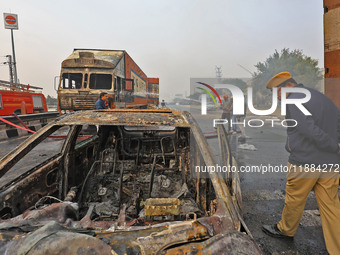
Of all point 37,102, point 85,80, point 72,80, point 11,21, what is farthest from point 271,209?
point 11,21

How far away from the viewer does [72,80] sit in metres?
9.29

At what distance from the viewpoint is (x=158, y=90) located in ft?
74.1

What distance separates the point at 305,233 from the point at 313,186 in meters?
0.84

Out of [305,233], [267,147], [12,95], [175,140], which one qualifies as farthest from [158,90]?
[305,233]

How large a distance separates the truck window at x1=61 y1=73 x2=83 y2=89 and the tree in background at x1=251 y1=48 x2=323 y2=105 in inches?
1063

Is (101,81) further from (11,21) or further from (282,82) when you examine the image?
(11,21)

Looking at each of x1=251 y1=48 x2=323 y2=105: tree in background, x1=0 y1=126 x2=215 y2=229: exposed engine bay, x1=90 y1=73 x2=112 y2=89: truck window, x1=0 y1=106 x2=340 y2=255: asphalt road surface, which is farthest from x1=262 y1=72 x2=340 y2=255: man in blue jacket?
x1=251 y1=48 x2=323 y2=105: tree in background

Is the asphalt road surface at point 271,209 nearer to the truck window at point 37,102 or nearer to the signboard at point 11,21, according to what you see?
the truck window at point 37,102

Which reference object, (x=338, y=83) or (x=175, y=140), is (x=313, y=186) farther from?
(x=175, y=140)

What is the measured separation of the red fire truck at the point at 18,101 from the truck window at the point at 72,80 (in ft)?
7.76

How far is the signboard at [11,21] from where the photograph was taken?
2364 cm

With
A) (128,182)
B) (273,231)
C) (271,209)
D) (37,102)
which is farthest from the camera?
(37,102)

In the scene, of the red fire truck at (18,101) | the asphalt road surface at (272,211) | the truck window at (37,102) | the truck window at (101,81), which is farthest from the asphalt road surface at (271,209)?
the truck window at (37,102)

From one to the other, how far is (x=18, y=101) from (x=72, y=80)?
9.90 feet
